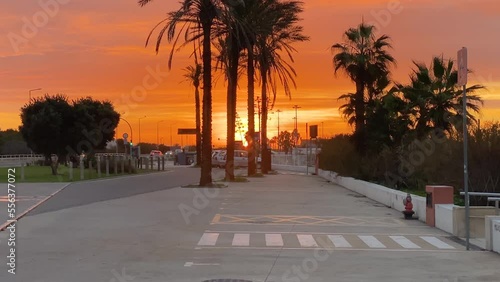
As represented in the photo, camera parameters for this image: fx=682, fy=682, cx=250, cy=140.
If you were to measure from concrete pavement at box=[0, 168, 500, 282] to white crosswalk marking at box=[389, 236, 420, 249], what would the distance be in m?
0.02

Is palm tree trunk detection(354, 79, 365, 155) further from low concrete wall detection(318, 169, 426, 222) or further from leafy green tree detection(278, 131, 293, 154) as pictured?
leafy green tree detection(278, 131, 293, 154)

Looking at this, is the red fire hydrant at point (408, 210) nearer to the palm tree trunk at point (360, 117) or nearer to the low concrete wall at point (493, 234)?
the low concrete wall at point (493, 234)

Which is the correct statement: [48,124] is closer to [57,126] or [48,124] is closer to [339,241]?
[57,126]

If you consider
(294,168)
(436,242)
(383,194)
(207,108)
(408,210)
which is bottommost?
(436,242)

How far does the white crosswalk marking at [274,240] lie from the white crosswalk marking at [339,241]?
1082mm

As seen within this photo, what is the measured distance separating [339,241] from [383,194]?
1040 cm

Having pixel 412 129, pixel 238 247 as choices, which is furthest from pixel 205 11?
pixel 238 247

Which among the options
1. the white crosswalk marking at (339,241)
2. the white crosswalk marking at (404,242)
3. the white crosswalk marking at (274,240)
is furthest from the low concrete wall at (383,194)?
the white crosswalk marking at (274,240)

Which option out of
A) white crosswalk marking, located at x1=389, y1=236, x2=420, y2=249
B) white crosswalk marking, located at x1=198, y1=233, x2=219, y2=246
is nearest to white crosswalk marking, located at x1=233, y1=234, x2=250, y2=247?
white crosswalk marking, located at x1=198, y1=233, x2=219, y2=246

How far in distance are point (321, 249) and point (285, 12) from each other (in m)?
30.3

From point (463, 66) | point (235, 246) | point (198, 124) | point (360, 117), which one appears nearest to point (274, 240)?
point (235, 246)

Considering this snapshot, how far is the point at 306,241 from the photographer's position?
14.0m

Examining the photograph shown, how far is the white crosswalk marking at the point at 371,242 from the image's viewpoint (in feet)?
44.1

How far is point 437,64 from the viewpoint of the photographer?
110 ft
